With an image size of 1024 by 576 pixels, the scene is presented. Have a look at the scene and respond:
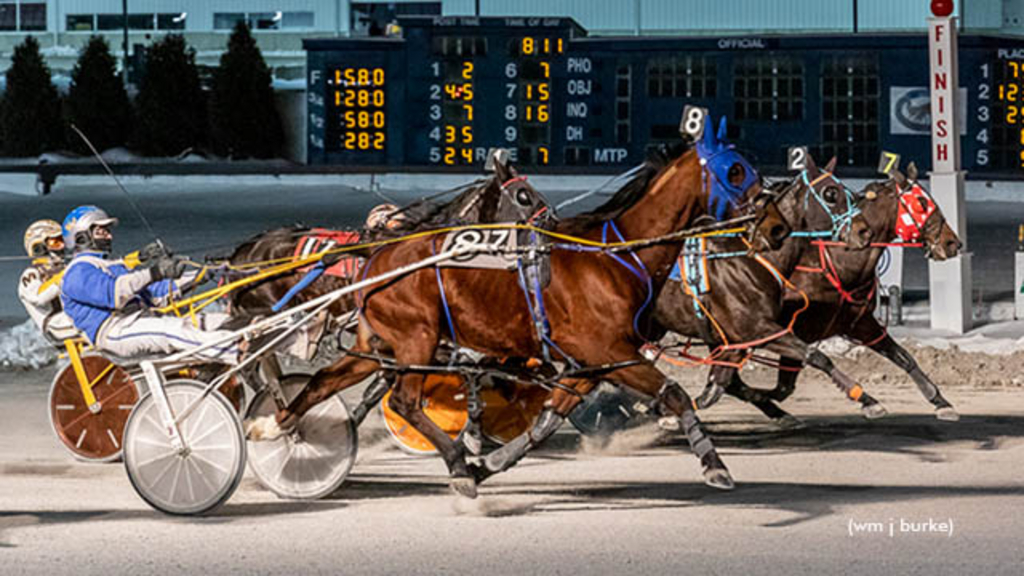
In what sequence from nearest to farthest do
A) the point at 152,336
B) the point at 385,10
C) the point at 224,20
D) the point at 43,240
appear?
1. the point at 152,336
2. the point at 43,240
3. the point at 385,10
4. the point at 224,20

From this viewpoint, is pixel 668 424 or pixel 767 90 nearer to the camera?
pixel 668 424

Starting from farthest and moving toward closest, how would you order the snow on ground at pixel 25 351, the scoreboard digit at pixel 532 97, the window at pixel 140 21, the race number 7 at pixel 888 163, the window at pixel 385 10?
the window at pixel 140 21, the window at pixel 385 10, the scoreboard digit at pixel 532 97, the snow on ground at pixel 25 351, the race number 7 at pixel 888 163

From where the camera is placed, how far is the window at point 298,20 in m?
46.0

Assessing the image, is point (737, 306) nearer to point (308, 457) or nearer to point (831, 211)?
point (831, 211)

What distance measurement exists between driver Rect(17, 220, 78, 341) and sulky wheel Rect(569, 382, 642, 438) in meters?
3.29

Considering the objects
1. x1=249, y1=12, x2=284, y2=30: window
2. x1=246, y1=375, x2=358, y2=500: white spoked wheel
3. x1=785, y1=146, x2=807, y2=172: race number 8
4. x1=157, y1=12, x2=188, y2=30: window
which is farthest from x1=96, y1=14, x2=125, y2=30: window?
x1=246, y1=375, x2=358, y2=500: white spoked wheel

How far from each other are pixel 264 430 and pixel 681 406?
220 cm

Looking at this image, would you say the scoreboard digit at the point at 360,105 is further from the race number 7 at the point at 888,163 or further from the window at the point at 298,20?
the window at the point at 298,20

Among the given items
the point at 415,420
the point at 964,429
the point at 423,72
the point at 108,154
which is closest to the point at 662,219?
the point at 415,420

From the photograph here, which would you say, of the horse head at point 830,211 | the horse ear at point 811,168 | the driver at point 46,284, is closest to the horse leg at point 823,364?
the horse head at point 830,211

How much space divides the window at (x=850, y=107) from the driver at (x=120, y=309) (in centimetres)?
1927

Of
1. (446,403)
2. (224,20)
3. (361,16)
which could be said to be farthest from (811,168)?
→ (224,20)

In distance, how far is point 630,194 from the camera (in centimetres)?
942

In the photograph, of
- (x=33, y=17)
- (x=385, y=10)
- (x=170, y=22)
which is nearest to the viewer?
(x=385, y=10)
